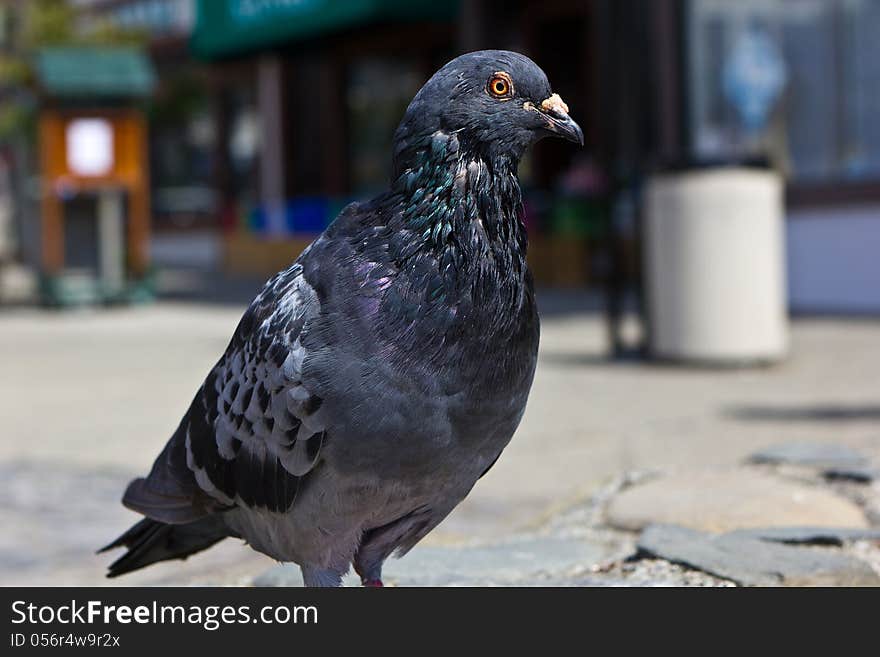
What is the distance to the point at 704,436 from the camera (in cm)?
638

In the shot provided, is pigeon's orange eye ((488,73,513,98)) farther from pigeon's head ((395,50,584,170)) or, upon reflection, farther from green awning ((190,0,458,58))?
green awning ((190,0,458,58))

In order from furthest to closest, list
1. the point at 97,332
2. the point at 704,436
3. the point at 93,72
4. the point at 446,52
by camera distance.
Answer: the point at 446,52, the point at 93,72, the point at 97,332, the point at 704,436

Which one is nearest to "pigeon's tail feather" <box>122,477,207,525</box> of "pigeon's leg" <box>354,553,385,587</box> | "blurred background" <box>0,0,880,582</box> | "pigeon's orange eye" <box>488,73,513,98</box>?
"pigeon's leg" <box>354,553,385,587</box>

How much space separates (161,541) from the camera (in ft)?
10.2

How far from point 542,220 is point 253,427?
48.0 ft

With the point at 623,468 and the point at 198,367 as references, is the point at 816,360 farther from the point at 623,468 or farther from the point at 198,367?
the point at 198,367

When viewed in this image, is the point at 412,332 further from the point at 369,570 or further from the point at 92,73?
the point at 92,73

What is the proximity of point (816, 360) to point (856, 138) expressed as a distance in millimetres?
4718

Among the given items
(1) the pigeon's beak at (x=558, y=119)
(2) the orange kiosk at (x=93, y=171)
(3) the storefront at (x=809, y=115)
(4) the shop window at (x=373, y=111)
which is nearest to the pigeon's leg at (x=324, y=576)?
(1) the pigeon's beak at (x=558, y=119)

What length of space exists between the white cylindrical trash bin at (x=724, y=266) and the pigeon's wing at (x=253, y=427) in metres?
6.40

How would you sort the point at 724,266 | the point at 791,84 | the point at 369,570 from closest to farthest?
the point at 369,570 → the point at 724,266 → the point at 791,84

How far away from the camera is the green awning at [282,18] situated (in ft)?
51.3

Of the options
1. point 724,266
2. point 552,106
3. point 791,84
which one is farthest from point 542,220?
point 552,106
